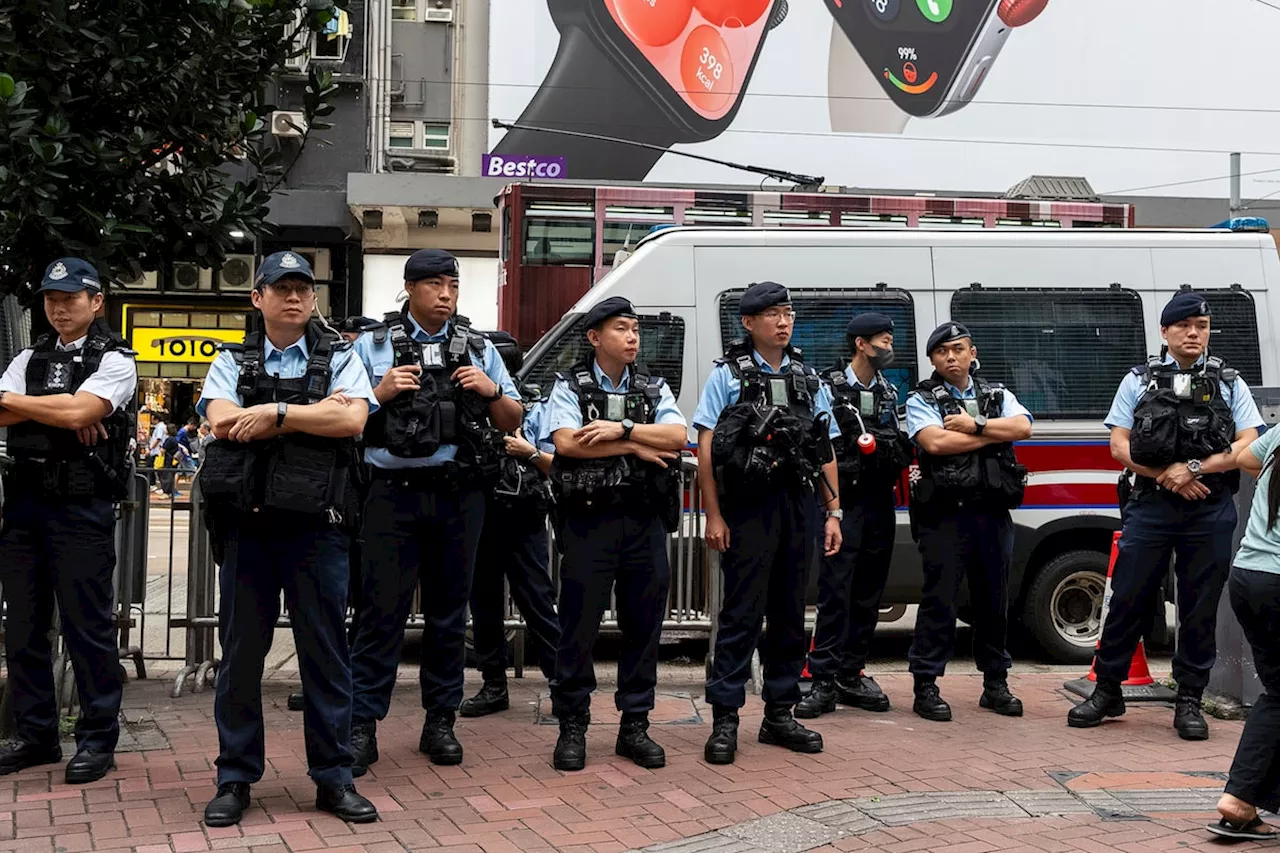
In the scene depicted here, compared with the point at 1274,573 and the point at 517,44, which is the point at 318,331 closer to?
the point at 1274,573

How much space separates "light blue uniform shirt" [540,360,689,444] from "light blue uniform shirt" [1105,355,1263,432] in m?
2.40

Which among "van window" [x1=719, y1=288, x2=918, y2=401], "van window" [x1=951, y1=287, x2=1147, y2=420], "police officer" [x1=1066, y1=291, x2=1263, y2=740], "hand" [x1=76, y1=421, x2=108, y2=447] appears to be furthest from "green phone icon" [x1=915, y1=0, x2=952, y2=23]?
"hand" [x1=76, y1=421, x2=108, y2=447]

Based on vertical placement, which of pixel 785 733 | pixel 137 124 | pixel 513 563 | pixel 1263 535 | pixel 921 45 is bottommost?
pixel 785 733

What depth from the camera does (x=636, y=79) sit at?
3366 cm

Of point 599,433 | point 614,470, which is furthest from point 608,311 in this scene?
point 614,470

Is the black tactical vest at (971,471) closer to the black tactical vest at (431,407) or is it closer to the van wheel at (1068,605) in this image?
the van wheel at (1068,605)

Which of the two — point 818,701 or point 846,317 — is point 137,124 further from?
point 818,701

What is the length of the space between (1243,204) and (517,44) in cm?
1836

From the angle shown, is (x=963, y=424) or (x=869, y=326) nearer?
(x=963, y=424)

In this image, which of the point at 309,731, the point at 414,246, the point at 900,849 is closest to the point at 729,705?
the point at 900,849

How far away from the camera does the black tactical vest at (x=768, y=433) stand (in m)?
5.99

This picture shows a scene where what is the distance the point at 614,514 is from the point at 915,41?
31.1 metres

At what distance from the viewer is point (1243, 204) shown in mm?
33438

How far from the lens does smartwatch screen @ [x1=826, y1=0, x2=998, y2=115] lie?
34281mm
